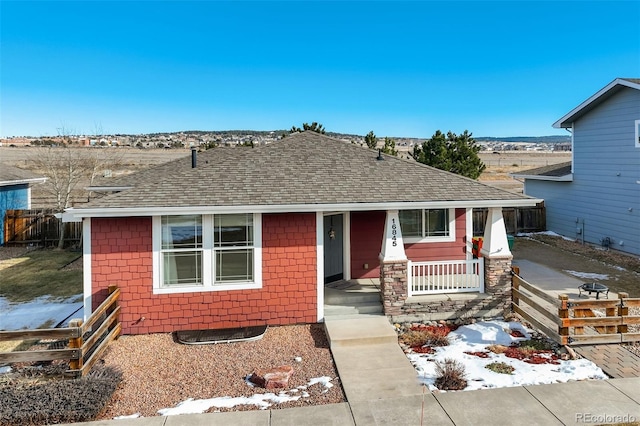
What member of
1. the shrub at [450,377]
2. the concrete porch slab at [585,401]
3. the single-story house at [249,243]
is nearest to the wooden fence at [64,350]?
the single-story house at [249,243]

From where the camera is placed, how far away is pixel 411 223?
35.9 ft

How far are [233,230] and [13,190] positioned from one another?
56.3 feet

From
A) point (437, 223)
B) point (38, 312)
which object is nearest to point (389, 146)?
point (437, 223)

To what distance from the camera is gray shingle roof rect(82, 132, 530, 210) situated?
8.20m

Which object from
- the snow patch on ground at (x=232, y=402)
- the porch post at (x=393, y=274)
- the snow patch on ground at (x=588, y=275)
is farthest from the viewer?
the snow patch on ground at (x=588, y=275)

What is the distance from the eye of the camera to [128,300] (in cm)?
812

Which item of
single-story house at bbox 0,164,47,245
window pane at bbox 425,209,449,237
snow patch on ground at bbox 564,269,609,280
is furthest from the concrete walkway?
single-story house at bbox 0,164,47,245

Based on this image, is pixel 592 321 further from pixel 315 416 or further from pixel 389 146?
pixel 389 146

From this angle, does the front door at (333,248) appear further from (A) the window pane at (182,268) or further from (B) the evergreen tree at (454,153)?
(B) the evergreen tree at (454,153)

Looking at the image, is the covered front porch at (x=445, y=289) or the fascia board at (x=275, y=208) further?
the covered front porch at (x=445, y=289)

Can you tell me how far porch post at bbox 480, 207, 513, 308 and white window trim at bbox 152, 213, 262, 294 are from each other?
5124 mm

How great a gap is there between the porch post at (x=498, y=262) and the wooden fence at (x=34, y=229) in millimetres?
17402

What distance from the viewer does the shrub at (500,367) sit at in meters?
6.45

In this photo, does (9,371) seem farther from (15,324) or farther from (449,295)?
(449,295)
